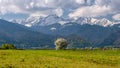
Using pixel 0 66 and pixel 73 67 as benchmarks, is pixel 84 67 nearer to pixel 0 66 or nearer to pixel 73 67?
pixel 73 67

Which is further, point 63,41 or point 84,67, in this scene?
point 63,41

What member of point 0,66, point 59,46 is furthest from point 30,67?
point 59,46

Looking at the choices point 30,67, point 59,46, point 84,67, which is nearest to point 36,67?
point 30,67

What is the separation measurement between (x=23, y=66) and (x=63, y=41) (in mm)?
101436

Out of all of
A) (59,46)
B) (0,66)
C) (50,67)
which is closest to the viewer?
(0,66)

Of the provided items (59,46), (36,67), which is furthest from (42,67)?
(59,46)

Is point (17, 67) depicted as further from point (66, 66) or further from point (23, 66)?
point (66, 66)

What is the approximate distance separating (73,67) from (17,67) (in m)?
7.87

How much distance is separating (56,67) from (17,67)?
568 cm

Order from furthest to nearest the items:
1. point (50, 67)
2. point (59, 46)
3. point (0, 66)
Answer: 1. point (59, 46)
2. point (50, 67)
3. point (0, 66)

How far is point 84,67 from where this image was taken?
4172 cm

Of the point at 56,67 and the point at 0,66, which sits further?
the point at 56,67

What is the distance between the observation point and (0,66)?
3828cm

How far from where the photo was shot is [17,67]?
38.7 metres
